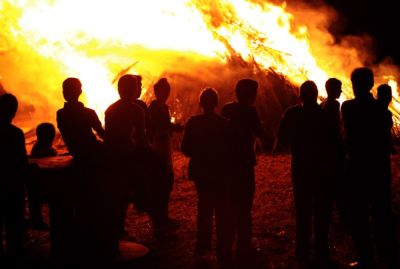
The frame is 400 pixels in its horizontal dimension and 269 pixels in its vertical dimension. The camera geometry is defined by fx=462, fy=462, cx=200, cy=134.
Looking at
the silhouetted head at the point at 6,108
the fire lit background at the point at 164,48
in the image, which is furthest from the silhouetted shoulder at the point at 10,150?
the fire lit background at the point at 164,48

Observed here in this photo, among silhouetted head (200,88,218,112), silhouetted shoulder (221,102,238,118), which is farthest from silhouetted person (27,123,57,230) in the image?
silhouetted shoulder (221,102,238,118)

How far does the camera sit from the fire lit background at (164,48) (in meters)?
9.80

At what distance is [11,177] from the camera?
14.9 ft

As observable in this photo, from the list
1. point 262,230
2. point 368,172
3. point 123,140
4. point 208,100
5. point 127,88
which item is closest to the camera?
point 368,172

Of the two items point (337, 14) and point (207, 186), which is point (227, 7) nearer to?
point (207, 186)

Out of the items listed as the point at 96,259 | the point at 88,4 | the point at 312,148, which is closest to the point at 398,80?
the point at 88,4

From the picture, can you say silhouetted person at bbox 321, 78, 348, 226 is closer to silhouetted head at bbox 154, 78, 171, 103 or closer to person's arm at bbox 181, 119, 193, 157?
person's arm at bbox 181, 119, 193, 157

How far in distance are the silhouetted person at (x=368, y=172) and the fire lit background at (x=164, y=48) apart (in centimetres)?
602

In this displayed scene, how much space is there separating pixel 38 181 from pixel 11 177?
0.27 metres

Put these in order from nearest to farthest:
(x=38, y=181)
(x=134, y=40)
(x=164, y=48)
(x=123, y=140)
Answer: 1. (x=38, y=181)
2. (x=123, y=140)
3. (x=134, y=40)
4. (x=164, y=48)

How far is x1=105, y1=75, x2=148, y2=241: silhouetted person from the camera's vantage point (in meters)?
4.75

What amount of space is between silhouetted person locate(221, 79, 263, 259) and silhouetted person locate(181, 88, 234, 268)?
0.13m

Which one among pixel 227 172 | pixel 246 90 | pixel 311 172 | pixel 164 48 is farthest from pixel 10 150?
pixel 164 48

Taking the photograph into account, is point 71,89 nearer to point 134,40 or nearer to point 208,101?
point 208,101
